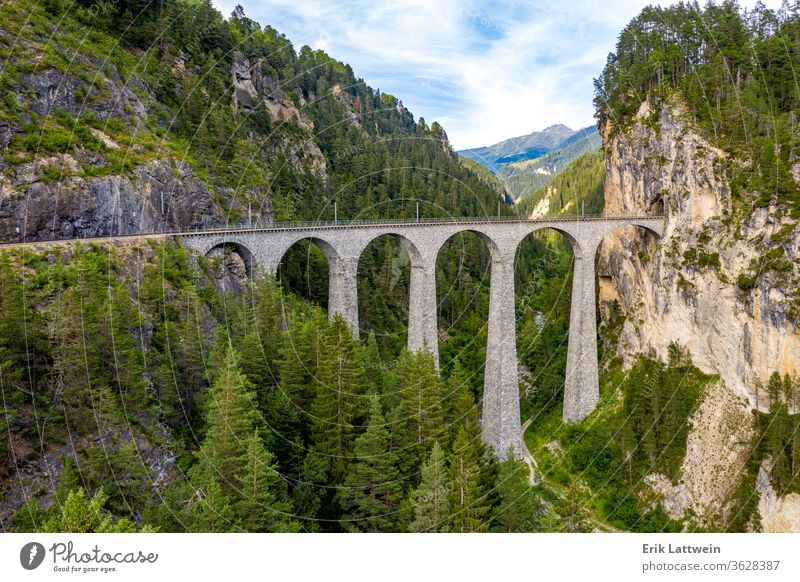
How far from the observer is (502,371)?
3922 centimetres

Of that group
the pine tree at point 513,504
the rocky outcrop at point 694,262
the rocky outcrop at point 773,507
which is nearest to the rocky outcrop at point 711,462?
the rocky outcrop at point 694,262

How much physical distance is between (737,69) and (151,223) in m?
51.8

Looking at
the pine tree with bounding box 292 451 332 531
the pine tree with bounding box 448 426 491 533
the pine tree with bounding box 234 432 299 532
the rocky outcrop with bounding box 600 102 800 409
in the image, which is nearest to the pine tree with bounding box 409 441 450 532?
the pine tree with bounding box 448 426 491 533

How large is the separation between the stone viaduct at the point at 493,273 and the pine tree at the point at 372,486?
15448 millimetres

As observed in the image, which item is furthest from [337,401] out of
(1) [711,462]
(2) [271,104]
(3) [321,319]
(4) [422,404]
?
(2) [271,104]

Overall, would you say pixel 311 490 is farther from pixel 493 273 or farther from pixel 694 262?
pixel 694 262

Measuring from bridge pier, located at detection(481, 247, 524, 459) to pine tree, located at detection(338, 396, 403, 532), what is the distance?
62.8ft

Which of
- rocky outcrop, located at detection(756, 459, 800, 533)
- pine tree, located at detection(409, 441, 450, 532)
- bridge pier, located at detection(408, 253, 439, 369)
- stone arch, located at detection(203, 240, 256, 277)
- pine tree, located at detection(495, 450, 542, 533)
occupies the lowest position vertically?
rocky outcrop, located at detection(756, 459, 800, 533)

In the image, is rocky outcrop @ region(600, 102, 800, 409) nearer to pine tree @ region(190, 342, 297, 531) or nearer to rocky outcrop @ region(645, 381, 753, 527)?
rocky outcrop @ region(645, 381, 753, 527)

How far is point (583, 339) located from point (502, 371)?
10.1 meters

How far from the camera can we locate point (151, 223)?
36250mm

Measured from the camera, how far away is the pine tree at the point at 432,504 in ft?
58.0

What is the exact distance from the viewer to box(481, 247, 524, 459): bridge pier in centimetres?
3903

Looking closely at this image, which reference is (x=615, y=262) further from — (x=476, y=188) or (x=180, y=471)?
(x=180, y=471)
